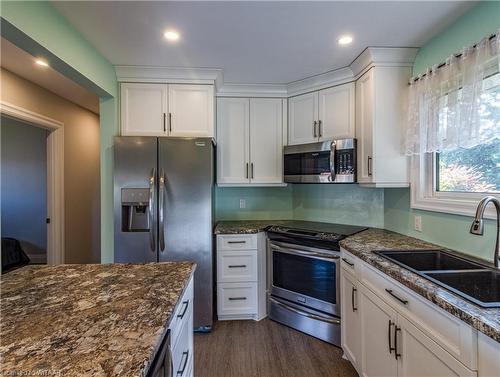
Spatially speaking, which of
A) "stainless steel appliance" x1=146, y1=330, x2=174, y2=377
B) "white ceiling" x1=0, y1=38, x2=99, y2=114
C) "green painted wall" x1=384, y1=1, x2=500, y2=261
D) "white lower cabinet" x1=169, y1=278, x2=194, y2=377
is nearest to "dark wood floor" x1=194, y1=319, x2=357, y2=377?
"white lower cabinet" x1=169, y1=278, x2=194, y2=377

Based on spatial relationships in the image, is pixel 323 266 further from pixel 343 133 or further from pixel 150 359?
pixel 150 359

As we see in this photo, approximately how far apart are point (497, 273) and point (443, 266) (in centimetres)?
36

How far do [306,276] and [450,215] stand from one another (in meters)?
1.17

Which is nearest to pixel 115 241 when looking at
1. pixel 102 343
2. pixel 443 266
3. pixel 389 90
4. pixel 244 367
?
pixel 244 367

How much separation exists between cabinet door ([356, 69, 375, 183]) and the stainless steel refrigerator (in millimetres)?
1319

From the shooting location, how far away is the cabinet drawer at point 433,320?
910 mm

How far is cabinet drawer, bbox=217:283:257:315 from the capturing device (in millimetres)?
2535

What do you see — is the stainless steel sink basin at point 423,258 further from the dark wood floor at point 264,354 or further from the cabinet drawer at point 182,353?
the cabinet drawer at point 182,353

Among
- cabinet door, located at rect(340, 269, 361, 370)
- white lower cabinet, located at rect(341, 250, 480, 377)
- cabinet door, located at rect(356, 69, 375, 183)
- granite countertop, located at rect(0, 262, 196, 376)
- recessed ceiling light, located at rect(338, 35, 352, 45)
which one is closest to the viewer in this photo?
granite countertop, located at rect(0, 262, 196, 376)

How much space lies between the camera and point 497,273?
128cm

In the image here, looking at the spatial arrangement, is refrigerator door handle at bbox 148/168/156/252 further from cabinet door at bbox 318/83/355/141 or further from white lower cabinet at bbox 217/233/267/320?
cabinet door at bbox 318/83/355/141

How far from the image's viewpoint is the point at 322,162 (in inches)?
96.1

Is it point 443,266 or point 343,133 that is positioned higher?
point 343,133

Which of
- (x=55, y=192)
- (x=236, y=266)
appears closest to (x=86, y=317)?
(x=236, y=266)
